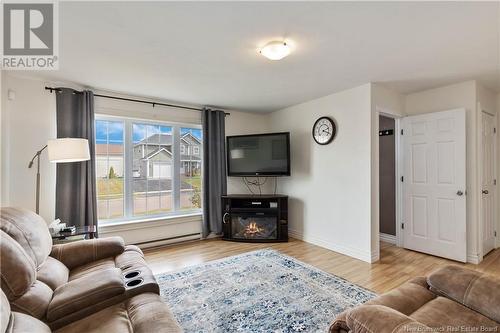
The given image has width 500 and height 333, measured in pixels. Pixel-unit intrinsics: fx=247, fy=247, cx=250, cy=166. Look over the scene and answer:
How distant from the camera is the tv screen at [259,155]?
13.7ft

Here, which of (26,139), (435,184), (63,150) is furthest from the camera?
(435,184)

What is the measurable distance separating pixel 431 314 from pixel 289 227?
10.9ft

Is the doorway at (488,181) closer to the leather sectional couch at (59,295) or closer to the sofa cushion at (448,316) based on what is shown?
the sofa cushion at (448,316)

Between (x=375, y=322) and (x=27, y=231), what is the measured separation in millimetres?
2084

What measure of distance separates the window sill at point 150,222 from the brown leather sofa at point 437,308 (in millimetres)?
3166

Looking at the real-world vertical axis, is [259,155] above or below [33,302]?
above

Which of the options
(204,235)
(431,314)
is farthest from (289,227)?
(431,314)

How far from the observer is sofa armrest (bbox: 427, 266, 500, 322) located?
3.99 ft

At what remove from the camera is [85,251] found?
6.79 feet

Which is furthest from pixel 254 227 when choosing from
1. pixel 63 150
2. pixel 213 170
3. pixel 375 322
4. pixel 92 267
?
pixel 375 322

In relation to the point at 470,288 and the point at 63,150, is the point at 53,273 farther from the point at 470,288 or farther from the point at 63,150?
the point at 470,288

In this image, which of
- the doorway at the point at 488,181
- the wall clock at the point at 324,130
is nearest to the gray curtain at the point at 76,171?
the wall clock at the point at 324,130

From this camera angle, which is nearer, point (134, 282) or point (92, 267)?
point (134, 282)

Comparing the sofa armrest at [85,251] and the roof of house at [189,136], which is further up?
the roof of house at [189,136]
